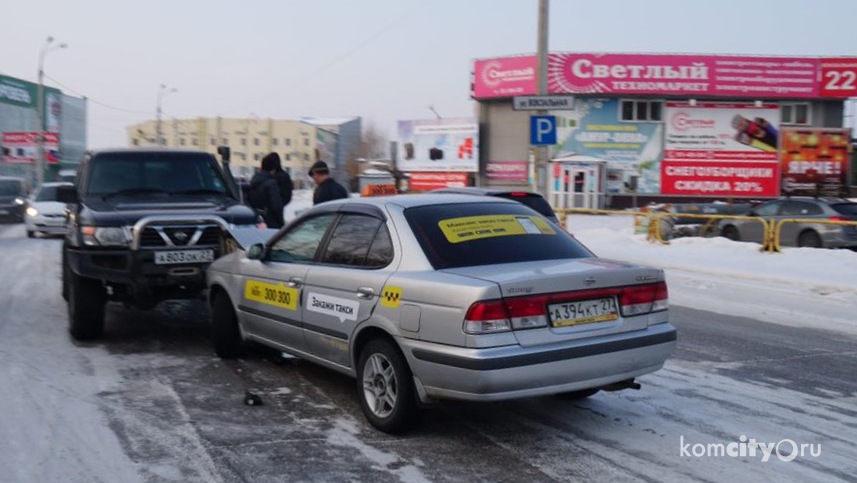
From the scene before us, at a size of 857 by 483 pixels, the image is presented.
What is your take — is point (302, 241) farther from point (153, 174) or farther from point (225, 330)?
point (153, 174)

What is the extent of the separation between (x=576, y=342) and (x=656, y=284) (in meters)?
0.86

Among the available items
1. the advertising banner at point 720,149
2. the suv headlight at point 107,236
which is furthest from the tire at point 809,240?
the advertising banner at point 720,149

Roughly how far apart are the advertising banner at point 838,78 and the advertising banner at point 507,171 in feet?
52.2

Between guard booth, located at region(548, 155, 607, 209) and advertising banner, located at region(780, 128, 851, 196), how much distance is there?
905 cm

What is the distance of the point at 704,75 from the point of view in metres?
42.3

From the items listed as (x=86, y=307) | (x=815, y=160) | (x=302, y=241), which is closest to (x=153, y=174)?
(x=86, y=307)

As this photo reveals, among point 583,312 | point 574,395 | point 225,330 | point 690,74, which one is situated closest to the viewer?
point 583,312

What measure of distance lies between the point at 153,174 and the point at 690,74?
124 feet

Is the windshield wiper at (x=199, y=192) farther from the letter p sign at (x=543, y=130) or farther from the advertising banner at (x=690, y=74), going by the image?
the advertising banner at (x=690, y=74)

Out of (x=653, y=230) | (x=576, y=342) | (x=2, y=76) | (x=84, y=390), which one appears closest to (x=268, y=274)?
(x=84, y=390)

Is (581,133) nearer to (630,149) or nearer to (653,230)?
(630,149)

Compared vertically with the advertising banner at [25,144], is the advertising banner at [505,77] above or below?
above

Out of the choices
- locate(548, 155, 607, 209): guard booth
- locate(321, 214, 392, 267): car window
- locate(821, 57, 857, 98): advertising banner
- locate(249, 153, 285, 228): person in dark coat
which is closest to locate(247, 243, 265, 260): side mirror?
locate(321, 214, 392, 267): car window

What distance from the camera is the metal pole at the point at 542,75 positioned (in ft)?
57.6
